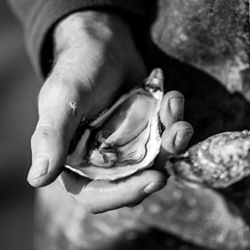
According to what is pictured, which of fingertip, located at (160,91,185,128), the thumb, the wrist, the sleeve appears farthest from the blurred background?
fingertip, located at (160,91,185,128)

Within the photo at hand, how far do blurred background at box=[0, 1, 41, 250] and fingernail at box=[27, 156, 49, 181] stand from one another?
1.43m

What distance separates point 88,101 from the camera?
976 mm

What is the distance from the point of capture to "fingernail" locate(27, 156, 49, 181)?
2.71 ft

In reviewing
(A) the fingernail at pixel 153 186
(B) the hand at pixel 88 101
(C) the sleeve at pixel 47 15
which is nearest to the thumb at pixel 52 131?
(B) the hand at pixel 88 101

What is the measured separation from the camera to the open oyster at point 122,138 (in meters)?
0.92

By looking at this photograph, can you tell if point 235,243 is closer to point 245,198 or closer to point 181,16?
point 245,198

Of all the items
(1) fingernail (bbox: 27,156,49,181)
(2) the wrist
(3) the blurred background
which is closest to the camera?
(1) fingernail (bbox: 27,156,49,181)

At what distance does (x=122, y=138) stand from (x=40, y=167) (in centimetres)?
24

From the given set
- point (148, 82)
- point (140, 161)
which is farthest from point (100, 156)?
point (148, 82)

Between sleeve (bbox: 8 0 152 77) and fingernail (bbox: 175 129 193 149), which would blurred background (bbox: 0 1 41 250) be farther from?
fingernail (bbox: 175 129 193 149)

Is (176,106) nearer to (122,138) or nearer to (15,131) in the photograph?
(122,138)

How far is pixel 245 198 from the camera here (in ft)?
3.93

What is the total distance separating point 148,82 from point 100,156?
10.1 inches

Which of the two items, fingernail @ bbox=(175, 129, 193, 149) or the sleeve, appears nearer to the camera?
fingernail @ bbox=(175, 129, 193, 149)
